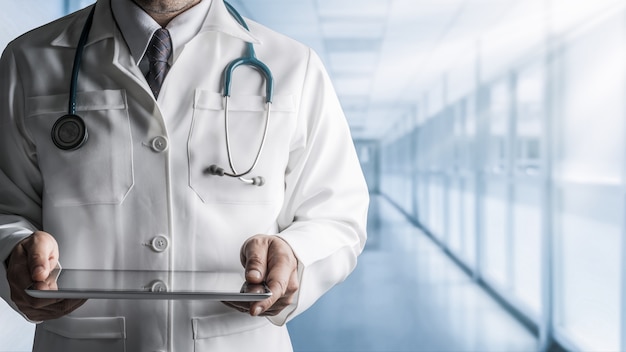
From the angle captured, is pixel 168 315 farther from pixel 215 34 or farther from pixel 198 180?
pixel 215 34

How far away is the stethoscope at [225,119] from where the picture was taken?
0.81 metres

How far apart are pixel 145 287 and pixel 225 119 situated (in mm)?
303

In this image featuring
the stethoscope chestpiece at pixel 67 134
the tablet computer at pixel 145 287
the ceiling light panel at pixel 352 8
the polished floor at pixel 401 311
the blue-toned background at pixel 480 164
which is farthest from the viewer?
the ceiling light panel at pixel 352 8

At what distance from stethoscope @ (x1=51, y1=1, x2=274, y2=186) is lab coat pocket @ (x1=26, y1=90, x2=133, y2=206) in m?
0.01

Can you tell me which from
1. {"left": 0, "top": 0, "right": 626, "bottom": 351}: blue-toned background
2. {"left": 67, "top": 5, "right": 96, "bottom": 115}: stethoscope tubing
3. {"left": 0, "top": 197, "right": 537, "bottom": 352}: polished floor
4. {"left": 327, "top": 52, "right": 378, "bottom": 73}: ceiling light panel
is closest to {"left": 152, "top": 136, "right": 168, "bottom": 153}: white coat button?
{"left": 67, "top": 5, "right": 96, "bottom": 115}: stethoscope tubing

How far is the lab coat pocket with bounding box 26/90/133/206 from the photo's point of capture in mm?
824

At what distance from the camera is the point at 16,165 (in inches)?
33.6

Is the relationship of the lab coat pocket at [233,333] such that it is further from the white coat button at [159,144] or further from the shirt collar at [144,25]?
the shirt collar at [144,25]

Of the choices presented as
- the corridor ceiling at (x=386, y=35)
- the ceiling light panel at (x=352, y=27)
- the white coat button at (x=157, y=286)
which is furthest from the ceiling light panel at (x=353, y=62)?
the white coat button at (x=157, y=286)

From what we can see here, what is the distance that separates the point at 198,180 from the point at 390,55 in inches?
130

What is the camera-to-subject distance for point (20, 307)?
0.73 meters

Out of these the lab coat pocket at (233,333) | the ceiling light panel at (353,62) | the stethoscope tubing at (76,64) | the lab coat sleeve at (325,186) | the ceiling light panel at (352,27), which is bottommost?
the lab coat pocket at (233,333)

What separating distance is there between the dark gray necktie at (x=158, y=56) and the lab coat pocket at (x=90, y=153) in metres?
0.05

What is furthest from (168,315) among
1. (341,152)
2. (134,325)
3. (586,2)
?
(586,2)
